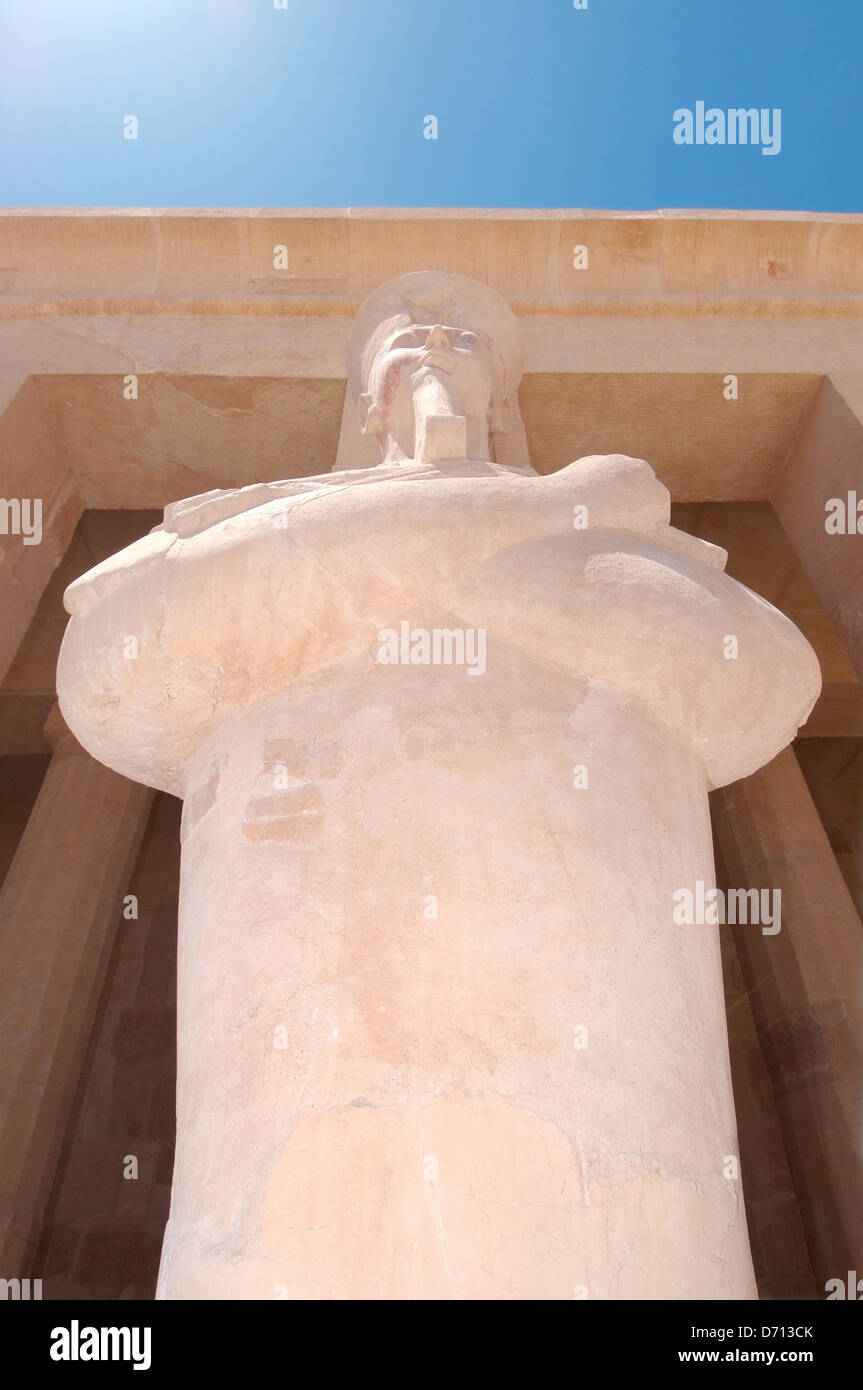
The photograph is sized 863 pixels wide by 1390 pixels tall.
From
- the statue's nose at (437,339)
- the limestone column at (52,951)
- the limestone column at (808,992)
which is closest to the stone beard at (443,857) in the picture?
the statue's nose at (437,339)

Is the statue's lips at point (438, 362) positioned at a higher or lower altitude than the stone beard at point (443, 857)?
higher

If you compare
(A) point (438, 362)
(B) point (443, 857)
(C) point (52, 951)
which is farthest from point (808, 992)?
(B) point (443, 857)

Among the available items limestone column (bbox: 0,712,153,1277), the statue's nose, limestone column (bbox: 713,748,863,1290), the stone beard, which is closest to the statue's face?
the statue's nose

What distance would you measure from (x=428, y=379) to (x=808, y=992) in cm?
372

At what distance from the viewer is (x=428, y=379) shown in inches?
115

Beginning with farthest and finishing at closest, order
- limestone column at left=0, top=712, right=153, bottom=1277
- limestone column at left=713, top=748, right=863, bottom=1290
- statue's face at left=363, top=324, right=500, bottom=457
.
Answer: limestone column at left=713, top=748, right=863, bottom=1290 → limestone column at left=0, top=712, right=153, bottom=1277 → statue's face at left=363, top=324, right=500, bottom=457

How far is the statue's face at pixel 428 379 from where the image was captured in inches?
117

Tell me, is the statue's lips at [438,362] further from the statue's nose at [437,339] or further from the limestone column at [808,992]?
the limestone column at [808,992]

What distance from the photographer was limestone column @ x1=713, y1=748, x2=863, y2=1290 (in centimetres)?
492

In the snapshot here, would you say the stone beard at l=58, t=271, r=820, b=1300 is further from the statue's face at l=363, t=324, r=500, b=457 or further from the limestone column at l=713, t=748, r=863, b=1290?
the limestone column at l=713, t=748, r=863, b=1290

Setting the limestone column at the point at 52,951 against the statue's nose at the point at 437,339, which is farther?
the limestone column at the point at 52,951

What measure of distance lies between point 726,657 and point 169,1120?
4730 mm

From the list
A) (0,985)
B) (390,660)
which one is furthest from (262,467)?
(390,660)

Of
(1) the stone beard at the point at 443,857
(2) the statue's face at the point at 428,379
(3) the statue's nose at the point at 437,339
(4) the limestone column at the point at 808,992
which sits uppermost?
(3) the statue's nose at the point at 437,339
